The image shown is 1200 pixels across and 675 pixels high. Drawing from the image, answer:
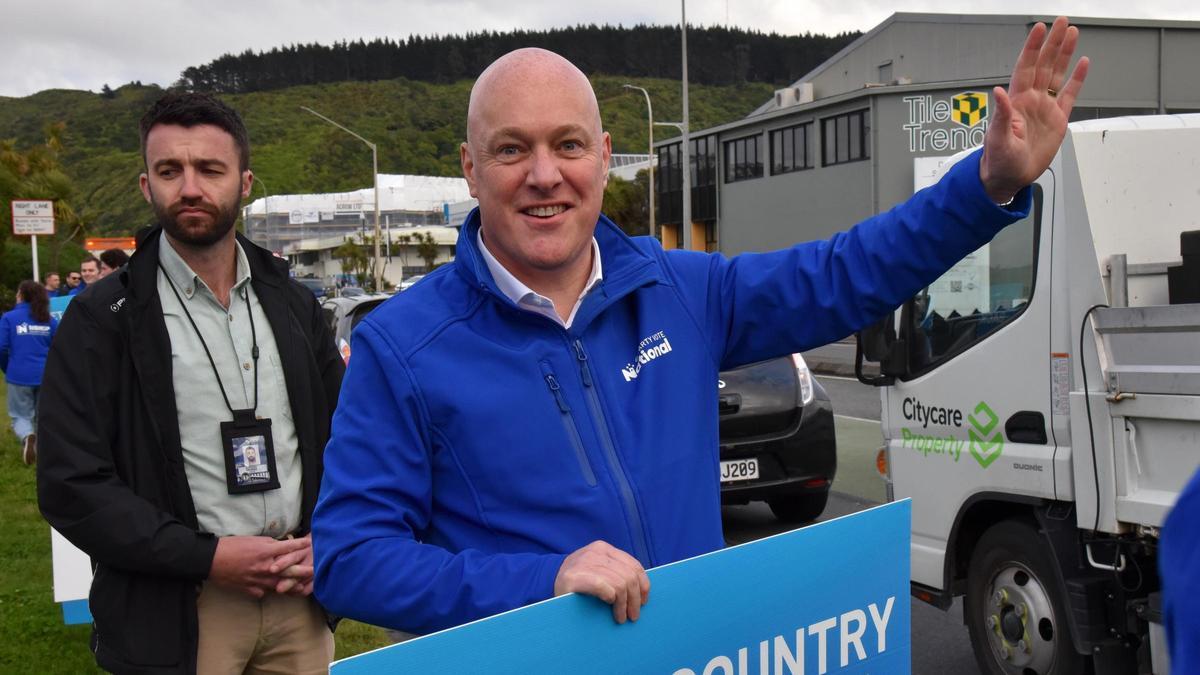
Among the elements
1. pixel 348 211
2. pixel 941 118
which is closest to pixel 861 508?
pixel 941 118

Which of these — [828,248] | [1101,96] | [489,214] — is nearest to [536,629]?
[489,214]

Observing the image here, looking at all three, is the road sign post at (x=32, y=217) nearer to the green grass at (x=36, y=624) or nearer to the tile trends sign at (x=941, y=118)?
the green grass at (x=36, y=624)

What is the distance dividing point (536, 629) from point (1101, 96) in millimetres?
43021

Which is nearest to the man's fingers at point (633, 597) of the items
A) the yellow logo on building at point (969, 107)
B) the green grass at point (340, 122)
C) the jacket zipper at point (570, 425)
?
the jacket zipper at point (570, 425)

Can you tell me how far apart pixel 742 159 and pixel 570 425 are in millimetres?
52815

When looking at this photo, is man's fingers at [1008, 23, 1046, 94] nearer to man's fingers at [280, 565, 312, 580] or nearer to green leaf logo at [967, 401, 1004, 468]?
man's fingers at [280, 565, 312, 580]

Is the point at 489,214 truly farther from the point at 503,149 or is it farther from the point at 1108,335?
the point at 1108,335

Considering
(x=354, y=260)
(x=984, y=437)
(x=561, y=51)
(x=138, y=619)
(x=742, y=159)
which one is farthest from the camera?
(x=561, y=51)

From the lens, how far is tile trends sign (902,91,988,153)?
42.1 metres

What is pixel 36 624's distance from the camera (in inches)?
230

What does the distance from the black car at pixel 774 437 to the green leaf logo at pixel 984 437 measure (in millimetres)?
3031

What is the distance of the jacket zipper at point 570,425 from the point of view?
6.08 feet

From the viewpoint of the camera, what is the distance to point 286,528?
284cm

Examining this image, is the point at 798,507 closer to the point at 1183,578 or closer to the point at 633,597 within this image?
the point at 633,597
